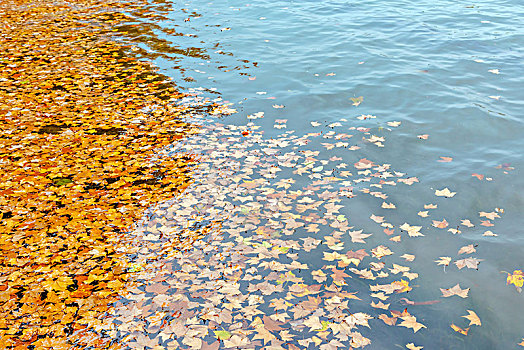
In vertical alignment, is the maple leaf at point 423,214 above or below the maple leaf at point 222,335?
above

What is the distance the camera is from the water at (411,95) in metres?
6.57

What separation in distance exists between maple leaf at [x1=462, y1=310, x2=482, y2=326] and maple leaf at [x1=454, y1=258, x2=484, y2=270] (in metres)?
0.95

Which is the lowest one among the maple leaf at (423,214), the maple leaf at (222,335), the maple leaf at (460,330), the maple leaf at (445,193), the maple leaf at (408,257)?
the maple leaf at (222,335)

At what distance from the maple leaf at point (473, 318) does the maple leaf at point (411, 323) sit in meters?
0.74

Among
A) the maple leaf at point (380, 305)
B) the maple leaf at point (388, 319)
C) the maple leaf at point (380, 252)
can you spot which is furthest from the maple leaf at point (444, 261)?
the maple leaf at point (388, 319)

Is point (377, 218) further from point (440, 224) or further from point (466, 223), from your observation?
point (466, 223)

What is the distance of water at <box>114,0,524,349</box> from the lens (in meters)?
6.57

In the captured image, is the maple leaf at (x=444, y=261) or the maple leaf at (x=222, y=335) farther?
the maple leaf at (x=444, y=261)

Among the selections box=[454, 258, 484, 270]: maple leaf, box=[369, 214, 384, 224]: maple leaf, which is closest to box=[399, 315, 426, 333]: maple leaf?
box=[454, 258, 484, 270]: maple leaf

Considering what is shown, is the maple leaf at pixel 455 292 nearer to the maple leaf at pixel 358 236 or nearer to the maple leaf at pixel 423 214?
the maple leaf at pixel 358 236

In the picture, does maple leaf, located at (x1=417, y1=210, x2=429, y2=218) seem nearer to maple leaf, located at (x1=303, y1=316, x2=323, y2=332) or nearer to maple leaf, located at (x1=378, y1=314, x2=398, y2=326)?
maple leaf, located at (x1=378, y1=314, x2=398, y2=326)

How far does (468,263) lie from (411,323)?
1814mm

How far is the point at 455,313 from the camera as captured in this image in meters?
6.00

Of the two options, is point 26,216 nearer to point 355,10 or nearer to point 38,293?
point 38,293
